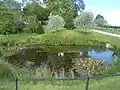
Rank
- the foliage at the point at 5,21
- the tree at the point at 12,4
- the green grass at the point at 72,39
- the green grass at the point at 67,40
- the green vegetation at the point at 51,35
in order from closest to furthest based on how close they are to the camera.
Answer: the green vegetation at the point at 51,35 → the green grass at the point at 67,40 → the green grass at the point at 72,39 → the foliage at the point at 5,21 → the tree at the point at 12,4

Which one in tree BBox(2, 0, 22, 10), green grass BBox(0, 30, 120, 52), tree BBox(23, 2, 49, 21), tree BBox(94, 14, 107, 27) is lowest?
green grass BBox(0, 30, 120, 52)

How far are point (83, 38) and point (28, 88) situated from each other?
25.0 meters

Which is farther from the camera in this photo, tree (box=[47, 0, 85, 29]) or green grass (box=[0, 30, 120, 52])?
tree (box=[47, 0, 85, 29])

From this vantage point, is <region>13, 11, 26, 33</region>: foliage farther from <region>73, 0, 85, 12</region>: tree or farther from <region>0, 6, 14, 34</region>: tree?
<region>73, 0, 85, 12</region>: tree

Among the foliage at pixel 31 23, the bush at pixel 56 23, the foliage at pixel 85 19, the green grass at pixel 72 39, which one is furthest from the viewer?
the foliage at pixel 85 19

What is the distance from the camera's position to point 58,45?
31.6m

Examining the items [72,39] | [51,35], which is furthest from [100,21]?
[51,35]

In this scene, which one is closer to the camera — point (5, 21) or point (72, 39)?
point (72, 39)

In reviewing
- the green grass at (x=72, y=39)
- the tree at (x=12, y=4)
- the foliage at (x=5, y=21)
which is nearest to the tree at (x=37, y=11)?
the tree at (x=12, y=4)

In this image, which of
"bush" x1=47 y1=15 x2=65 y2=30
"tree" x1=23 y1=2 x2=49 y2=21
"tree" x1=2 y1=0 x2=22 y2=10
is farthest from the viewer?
"tree" x1=23 y1=2 x2=49 y2=21

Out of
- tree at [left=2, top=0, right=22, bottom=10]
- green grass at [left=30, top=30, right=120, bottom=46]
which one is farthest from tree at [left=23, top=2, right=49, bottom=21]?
green grass at [left=30, top=30, right=120, bottom=46]

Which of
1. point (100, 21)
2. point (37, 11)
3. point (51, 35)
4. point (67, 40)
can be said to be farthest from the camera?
point (100, 21)

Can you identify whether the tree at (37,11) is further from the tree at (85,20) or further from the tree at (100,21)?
the tree at (100,21)

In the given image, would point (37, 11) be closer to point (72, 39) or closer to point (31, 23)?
point (31, 23)
